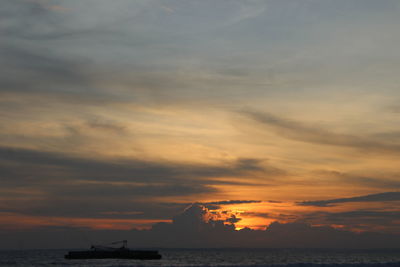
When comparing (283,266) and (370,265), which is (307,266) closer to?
(283,266)

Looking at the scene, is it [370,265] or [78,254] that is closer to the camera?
[370,265]

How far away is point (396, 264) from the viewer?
100875 mm

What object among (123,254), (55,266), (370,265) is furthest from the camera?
(55,266)

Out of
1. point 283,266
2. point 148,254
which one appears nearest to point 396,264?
point 283,266

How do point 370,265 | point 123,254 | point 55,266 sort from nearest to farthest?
point 370,265, point 123,254, point 55,266

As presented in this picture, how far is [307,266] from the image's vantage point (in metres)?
98.0

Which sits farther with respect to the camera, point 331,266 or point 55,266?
point 55,266

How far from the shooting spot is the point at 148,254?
189125mm

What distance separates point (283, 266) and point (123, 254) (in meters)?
98.4

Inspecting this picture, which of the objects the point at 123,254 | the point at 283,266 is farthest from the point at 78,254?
the point at 283,266

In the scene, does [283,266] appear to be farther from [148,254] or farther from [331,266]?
[148,254]

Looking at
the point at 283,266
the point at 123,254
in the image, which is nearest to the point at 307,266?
the point at 283,266

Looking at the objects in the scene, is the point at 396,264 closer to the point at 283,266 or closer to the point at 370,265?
the point at 370,265

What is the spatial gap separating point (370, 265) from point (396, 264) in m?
7.31
